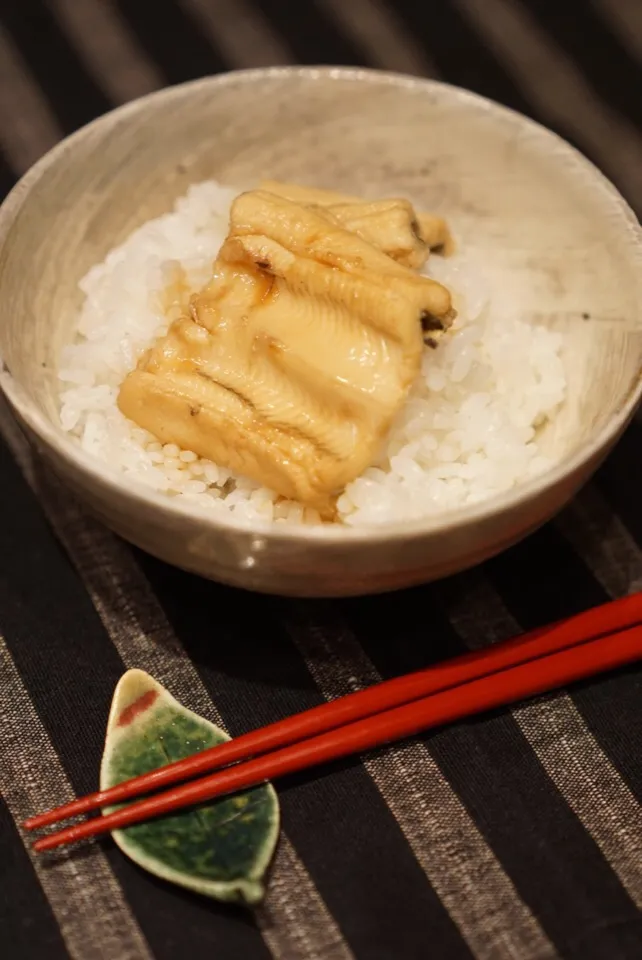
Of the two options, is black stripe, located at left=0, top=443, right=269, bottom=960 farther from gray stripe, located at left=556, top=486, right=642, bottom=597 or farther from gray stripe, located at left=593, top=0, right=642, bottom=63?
gray stripe, located at left=593, top=0, right=642, bottom=63

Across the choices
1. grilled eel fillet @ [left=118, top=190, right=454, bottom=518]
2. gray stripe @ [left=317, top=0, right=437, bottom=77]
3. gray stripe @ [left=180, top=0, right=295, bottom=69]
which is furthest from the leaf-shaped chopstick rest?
gray stripe @ [left=317, top=0, right=437, bottom=77]

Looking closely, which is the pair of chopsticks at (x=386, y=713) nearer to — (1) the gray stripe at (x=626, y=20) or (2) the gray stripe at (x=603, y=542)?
(2) the gray stripe at (x=603, y=542)

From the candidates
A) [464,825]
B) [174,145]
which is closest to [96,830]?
[464,825]

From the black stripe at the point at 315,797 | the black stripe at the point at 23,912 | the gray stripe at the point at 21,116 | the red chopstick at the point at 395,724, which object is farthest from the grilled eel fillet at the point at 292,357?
the gray stripe at the point at 21,116

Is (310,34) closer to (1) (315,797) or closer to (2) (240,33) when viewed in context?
(2) (240,33)

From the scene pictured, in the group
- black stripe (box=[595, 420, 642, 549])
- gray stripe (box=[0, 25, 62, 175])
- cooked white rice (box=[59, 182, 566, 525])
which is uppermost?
gray stripe (box=[0, 25, 62, 175])

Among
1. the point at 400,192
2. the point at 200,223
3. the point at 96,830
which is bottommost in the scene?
the point at 96,830

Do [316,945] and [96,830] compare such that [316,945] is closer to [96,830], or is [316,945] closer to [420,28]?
[96,830]
